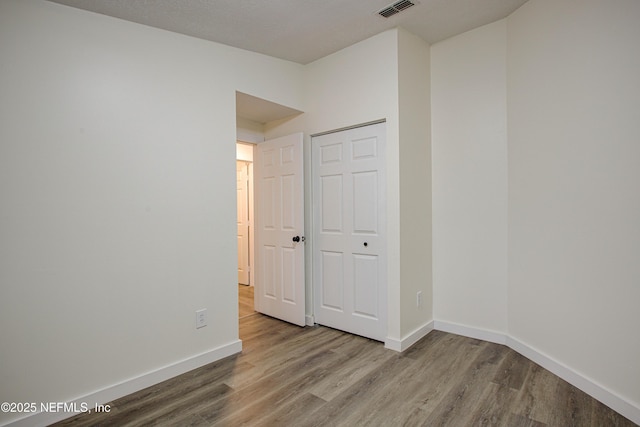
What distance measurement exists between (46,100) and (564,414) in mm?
3654

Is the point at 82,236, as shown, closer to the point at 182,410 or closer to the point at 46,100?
the point at 46,100

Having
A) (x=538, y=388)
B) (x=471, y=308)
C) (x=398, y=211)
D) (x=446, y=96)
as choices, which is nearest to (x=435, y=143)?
(x=446, y=96)

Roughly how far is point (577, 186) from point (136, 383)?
334 cm

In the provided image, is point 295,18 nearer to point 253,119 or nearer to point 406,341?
point 253,119

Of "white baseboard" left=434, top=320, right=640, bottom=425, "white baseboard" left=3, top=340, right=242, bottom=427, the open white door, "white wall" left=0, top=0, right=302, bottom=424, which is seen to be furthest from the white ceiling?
"white baseboard" left=434, top=320, right=640, bottom=425

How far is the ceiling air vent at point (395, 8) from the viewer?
2390mm

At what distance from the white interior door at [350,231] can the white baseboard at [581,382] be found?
1.14 metres

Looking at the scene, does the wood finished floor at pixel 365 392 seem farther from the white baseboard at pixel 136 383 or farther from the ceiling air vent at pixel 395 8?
the ceiling air vent at pixel 395 8

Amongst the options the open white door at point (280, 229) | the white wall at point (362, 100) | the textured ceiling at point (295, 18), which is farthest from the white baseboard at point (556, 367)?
the textured ceiling at point (295, 18)

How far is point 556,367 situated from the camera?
2318mm

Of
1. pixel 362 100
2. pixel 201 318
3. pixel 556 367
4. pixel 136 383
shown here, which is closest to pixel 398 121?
pixel 362 100

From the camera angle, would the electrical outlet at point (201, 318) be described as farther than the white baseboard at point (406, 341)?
No

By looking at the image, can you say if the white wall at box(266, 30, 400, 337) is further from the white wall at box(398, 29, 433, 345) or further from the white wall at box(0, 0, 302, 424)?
the white wall at box(0, 0, 302, 424)

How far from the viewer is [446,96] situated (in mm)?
3141
